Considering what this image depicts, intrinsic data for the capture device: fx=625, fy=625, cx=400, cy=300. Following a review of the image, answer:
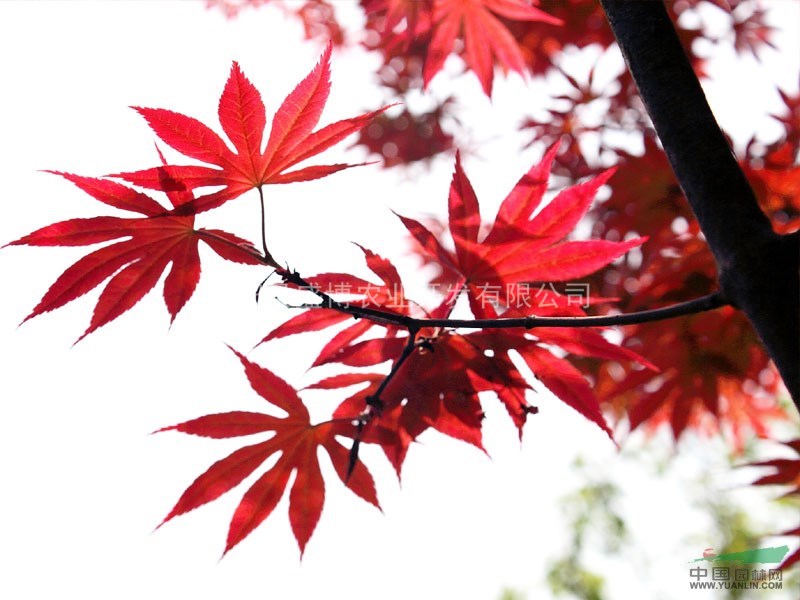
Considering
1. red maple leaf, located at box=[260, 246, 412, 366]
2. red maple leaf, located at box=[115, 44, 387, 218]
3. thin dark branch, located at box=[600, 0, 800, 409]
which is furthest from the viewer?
red maple leaf, located at box=[260, 246, 412, 366]

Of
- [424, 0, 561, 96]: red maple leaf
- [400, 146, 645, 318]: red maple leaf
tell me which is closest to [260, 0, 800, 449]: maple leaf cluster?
[424, 0, 561, 96]: red maple leaf

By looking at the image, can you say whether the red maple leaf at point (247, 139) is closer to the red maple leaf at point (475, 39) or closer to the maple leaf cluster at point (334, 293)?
the maple leaf cluster at point (334, 293)

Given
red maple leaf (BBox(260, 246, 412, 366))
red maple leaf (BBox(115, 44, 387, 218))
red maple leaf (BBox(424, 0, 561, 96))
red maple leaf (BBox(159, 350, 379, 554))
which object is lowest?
red maple leaf (BBox(159, 350, 379, 554))

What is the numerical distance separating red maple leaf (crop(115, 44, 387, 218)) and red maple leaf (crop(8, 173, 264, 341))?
0.03 m

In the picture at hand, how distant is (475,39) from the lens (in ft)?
4.99

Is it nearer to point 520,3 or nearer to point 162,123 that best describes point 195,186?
point 162,123

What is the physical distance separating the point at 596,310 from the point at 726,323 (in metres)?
0.45

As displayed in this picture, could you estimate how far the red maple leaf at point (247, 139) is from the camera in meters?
0.68

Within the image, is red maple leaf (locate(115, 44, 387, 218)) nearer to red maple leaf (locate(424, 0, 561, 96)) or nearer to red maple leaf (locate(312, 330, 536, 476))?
red maple leaf (locate(312, 330, 536, 476))

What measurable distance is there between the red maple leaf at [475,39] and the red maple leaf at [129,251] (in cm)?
85

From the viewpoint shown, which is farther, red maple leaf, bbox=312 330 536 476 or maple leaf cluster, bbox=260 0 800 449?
maple leaf cluster, bbox=260 0 800 449

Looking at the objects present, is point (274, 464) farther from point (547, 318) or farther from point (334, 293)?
point (547, 318)

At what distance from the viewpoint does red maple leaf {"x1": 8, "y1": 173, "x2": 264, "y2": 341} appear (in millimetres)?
698

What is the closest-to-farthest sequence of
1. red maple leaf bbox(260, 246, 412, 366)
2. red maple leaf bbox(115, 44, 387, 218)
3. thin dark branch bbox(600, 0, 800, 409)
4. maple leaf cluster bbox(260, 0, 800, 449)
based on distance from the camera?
1. thin dark branch bbox(600, 0, 800, 409)
2. red maple leaf bbox(115, 44, 387, 218)
3. red maple leaf bbox(260, 246, 412, 366)
4. maple leaf cluster bbox(260, 0, 800, 449)
